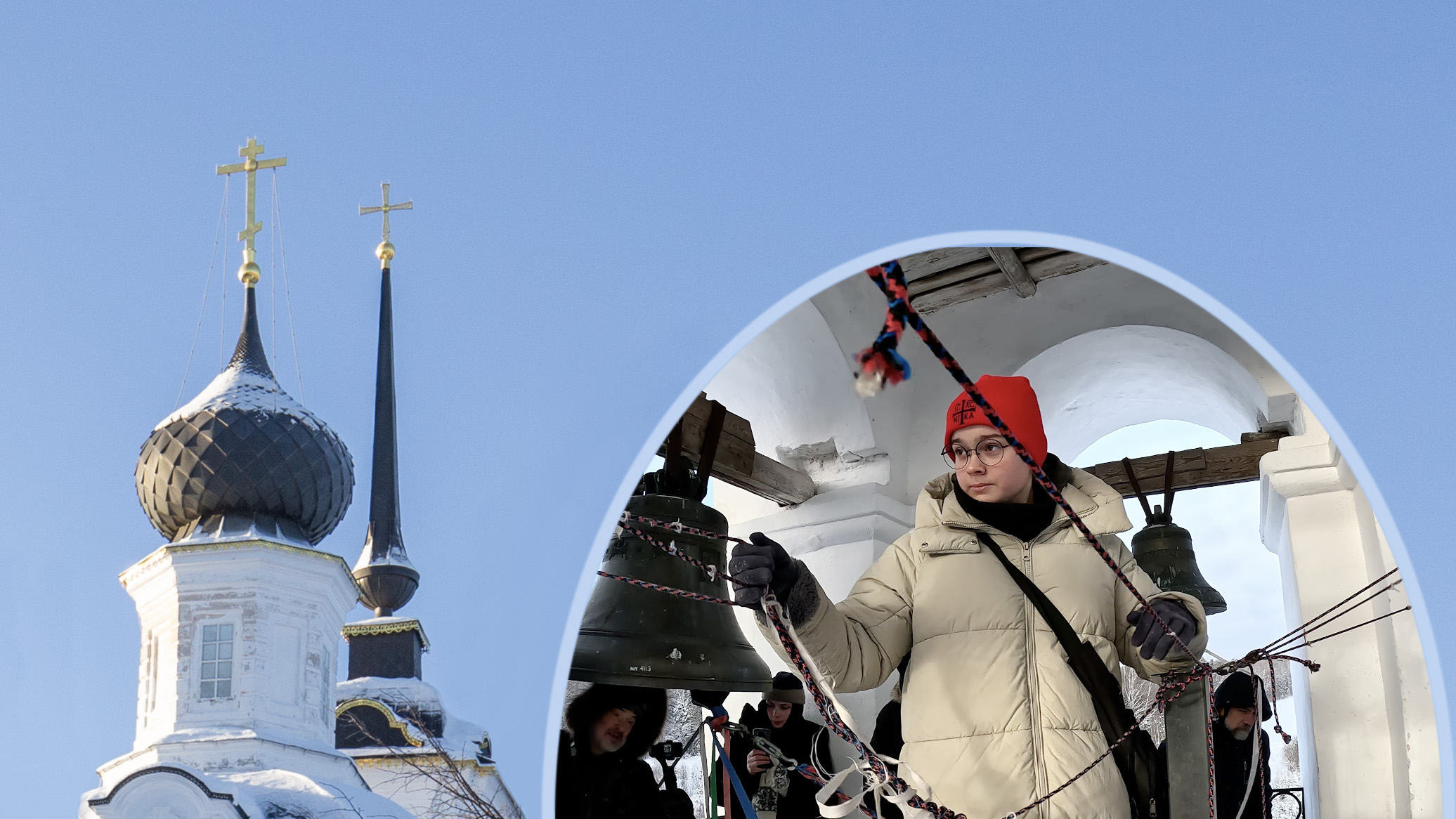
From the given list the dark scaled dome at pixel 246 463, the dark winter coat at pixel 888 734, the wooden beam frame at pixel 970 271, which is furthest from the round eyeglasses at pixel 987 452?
the wooden beam frame at pixel 970 271

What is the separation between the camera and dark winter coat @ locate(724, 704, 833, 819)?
13.1ft

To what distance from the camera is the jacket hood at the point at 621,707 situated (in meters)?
3.29

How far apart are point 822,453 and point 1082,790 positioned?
1778 mm

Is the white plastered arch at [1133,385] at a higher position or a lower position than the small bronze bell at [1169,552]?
higher

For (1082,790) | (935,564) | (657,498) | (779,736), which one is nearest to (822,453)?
(779,736)

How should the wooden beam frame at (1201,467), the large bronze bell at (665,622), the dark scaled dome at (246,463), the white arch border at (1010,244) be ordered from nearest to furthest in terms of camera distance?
the white arch border at (1010,244), the dark scaled dome at (246,463), the large bronze bell at (665,622), the wooden beam frame at (1201,467)

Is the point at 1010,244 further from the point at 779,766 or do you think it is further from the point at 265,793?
the point at 779,766

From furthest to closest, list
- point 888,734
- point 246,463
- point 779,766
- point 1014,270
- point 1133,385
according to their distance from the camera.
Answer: point 1133,385 < point 779,766 < point 1014,270 < point 888,734 < point 246,463

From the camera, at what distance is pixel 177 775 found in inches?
86.6

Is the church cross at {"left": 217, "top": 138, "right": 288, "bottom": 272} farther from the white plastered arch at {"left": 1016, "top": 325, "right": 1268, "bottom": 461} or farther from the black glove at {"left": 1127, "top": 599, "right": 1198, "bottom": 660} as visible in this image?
the white plastered arch at {"left": 1016, "top": 325, "right": 1268, "bottom": 461}

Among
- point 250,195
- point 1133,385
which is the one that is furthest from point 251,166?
point 1133,385

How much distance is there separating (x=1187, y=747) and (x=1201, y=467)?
2.13m

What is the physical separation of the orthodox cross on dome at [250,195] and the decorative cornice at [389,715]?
70 centimetres

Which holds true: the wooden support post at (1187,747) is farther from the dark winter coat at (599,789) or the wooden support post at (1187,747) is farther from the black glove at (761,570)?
the dark winter coat at (599,789)
